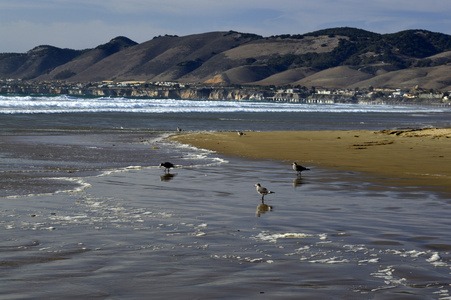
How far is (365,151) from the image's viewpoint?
2398 cm

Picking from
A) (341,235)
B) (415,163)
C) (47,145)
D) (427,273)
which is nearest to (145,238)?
(341,235)

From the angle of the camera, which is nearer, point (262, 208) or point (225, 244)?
point (225, 244)

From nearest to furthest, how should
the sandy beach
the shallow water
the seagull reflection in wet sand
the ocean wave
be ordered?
the shallow water
the seagull reflection in wet sand
the sandy beach
the ocean wave

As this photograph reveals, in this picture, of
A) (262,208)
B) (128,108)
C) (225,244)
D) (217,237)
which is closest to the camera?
(225,244)

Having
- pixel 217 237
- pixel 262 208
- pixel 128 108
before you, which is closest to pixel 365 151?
pixel 262 208

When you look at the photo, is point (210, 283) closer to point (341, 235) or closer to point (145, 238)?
point (145, 238)

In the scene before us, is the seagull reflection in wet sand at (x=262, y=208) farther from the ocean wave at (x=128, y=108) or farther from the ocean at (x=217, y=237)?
the ocean wave at (x=128, y=108)

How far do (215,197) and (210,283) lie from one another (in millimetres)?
6179

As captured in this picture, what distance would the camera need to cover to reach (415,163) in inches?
769

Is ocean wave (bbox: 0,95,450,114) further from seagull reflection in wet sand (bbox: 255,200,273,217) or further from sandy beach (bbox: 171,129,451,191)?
seagull reflection in wet sand (bbox: 255,200,273,217)

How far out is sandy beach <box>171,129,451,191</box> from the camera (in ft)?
57.1

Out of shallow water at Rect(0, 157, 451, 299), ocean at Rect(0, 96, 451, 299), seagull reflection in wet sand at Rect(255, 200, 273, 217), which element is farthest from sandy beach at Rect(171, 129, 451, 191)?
seagull reflection in wet sand at Rect(255, 200, 273, 217)

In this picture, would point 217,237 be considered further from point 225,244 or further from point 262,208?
point 262,208

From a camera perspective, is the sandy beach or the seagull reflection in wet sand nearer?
the seagull reflection in wet sand
